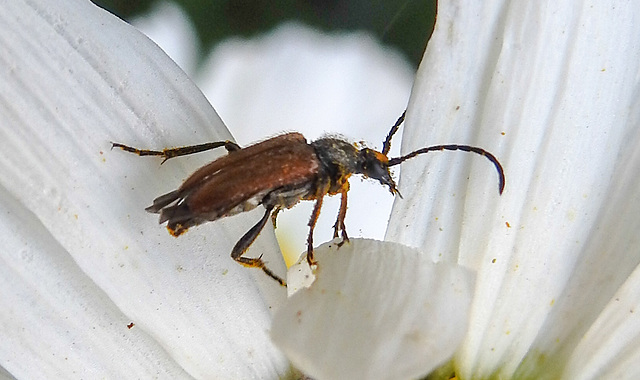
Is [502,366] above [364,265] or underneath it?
underneath

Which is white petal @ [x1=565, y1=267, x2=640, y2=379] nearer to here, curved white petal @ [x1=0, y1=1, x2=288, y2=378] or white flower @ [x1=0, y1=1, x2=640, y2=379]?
white flower @ [x1=0, y1=1, x2=640, y2=379]

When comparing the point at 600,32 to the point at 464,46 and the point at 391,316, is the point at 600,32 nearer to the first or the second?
the point at 464,46

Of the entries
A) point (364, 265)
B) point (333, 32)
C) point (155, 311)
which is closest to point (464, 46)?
point (364, 265)

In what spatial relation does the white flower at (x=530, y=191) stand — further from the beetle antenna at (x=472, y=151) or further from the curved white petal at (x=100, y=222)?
the curved white petal at (x=100, y=222)

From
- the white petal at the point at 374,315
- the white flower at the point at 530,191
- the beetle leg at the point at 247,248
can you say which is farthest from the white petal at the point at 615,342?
the beetle leg at the point at 247,248

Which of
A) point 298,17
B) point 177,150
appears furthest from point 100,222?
point 298,17

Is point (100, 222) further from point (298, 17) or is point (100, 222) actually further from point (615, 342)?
point (298, 17)
